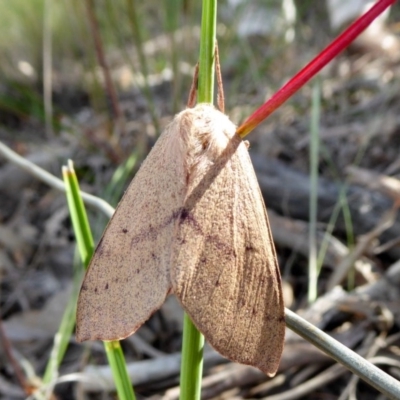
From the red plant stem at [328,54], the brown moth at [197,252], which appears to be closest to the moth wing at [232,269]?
the brown moth at [197,252]

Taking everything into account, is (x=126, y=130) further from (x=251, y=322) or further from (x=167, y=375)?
(x=251, y=322)

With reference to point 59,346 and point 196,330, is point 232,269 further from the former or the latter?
point 59,346

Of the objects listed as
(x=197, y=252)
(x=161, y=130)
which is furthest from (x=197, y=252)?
(x=161, y=130)

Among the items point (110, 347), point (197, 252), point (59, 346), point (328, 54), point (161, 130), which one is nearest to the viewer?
point (328, 54)

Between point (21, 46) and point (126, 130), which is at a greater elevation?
point (21, 46)

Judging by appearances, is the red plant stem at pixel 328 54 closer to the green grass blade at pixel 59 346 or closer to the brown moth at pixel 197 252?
the brown moth at pixel 197 252

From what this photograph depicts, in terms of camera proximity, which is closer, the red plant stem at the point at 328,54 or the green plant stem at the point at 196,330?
the red plant stem at the point at 328,54

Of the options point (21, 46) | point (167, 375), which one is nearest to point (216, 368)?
point (167, 375)
